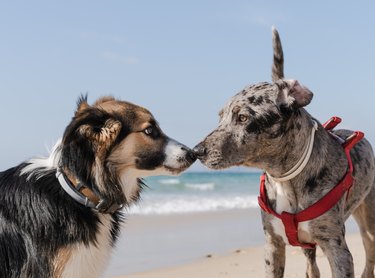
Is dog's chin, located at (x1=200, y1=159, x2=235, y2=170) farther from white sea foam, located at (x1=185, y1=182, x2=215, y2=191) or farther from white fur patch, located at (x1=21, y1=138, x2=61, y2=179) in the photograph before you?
white sea foam, located at (x1=185, y1=182, x2=215, y2=191)

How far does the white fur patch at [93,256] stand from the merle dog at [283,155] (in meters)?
0.90

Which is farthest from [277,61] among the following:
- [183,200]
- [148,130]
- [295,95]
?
[183,200]

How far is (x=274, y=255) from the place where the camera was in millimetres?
5211

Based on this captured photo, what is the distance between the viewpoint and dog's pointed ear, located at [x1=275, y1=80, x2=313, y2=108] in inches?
185

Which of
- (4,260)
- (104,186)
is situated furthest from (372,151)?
(4,260)

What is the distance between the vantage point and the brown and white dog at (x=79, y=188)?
443cm

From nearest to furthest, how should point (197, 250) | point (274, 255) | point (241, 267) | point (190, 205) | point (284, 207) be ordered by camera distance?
point (284, 207) < point (274, 255) < point (241, 267) < point (197, 250) < point (190, 205)

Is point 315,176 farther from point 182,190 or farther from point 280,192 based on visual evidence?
point 182,190

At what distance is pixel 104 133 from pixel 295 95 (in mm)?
1433

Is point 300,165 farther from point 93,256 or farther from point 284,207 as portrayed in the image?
point 93,256

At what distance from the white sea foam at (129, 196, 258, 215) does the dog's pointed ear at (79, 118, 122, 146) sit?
1055 centimetres

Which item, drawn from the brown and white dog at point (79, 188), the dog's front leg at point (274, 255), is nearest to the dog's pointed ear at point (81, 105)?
the brown and white dog at point (79, 188)

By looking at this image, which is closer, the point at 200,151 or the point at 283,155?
the point at 200,151

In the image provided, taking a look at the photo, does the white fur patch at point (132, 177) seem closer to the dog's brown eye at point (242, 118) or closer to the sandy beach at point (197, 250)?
the dog's brown eye at point (242, 118)
